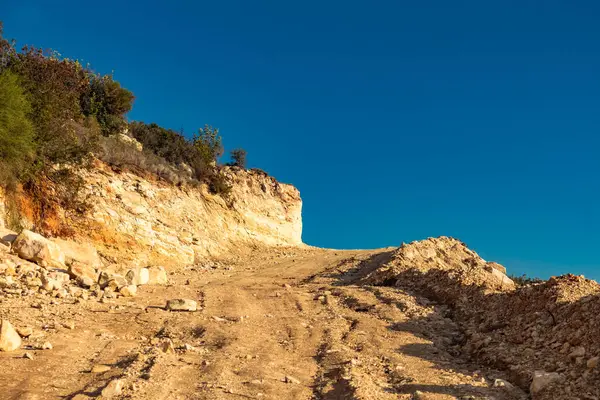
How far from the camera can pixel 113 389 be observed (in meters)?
4.75

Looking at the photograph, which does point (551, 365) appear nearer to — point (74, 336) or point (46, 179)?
point (74, 336)

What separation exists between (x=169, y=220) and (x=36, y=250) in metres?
11.3

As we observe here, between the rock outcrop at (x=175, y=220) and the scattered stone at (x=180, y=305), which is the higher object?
the rock outcrop at (x=175, y=220)

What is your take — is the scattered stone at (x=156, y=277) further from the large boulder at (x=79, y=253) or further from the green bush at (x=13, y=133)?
the green bush at (x=13, y=133)

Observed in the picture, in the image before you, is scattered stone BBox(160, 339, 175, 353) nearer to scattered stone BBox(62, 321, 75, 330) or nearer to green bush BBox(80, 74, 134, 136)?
scattered stone BBox(62, 321, 75, 330)

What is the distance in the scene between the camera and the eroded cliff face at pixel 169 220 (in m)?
17.2

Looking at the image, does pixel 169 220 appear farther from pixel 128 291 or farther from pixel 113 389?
pixel 113 389

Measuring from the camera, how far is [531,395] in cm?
547

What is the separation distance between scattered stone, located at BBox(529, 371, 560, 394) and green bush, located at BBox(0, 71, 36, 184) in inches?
582

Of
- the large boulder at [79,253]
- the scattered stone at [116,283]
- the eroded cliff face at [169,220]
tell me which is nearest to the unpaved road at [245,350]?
the scattered stone at [116,283]

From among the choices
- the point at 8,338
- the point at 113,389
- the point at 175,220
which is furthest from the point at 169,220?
the point at 113,389

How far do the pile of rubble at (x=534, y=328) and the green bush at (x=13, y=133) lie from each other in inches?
517

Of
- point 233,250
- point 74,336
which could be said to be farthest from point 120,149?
point 74,336

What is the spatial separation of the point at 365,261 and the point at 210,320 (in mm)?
12528
